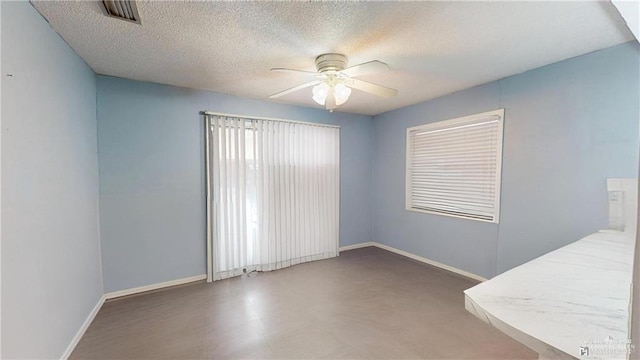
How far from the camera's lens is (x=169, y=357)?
186 cm

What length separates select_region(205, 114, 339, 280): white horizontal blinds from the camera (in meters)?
3.22

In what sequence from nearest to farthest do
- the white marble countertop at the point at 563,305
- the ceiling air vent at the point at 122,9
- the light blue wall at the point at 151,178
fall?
the white marble countertop at the point at 563,305, the ceiling air vent at the point at 122,9, the light blue wall at the point at 151,178

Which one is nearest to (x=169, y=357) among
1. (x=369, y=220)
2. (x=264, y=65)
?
(x=264, y=65)

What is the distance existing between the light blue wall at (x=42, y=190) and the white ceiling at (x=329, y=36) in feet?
0.90

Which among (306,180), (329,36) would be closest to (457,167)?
(306,180)

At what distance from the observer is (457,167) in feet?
11.0

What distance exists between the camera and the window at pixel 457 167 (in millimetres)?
2982

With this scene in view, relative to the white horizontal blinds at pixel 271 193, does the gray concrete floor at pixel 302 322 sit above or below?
below

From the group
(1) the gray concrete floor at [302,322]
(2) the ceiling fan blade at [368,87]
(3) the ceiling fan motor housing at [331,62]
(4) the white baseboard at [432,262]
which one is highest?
(3) the ceiling fan motor housing at [331,62]

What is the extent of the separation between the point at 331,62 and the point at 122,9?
1.42m

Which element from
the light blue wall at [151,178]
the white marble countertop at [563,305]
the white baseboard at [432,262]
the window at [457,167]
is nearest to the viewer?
the white marble countertop at [563,305]

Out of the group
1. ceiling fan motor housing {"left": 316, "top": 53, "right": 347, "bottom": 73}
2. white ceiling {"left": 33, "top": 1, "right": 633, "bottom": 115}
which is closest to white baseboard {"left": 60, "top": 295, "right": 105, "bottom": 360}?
white ceiling {"left": 33, "top": 1, "right": 633, "bottom": 115}

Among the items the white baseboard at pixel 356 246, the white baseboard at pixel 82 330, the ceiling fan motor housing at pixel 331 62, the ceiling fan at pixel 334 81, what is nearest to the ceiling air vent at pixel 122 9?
the ceiling fan at pixel 334 81

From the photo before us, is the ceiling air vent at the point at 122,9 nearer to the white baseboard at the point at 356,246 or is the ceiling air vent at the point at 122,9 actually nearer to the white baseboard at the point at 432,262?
the white baseboard at the point at 356,246
